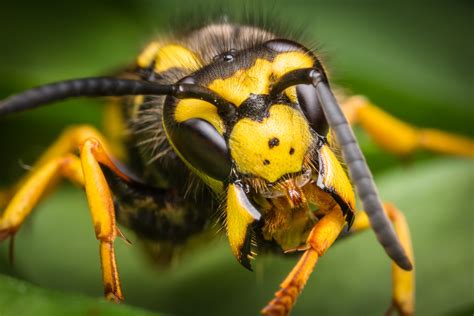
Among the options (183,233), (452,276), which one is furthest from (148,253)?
(452,276)

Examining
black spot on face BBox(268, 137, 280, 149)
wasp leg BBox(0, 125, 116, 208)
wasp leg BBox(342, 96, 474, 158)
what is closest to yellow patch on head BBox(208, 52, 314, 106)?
black spot on face BBox(268, 137, 280, 149)

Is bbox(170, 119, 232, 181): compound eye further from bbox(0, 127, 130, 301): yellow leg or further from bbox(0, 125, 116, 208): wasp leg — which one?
bbox(0, 125, 116, 208): wasp leg

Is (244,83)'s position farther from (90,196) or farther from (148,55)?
(148,55)

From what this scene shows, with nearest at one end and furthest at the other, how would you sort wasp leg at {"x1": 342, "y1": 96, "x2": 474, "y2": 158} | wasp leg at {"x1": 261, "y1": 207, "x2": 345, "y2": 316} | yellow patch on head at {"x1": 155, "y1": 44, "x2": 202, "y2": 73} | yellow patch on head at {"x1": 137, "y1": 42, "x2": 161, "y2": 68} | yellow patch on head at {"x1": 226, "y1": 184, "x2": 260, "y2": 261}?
1. wasp leg at {"x1": 261, "y1": 207, "x2": 345, "y2": 316}
2. yellow patch on head at {"x1": 226, "y1": 184, "x2": 260, "y2": 261}
3. yellow patch on head at {"x1": 155, "y1": 44, "x2": 202, "y2": 73}
4. yellow patch on head at {"x1": 137, "y1": 42, "x2": 161, "y2": 68}
5. wasp leg at {"x1": 342, "y1": 96, "x2": 474, "y2": 158}

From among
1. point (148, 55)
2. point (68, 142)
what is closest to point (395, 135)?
point (148, 55)

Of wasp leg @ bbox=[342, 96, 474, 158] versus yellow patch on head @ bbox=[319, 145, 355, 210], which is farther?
wasp leg @ bbox=[342, 96, 474, 158]

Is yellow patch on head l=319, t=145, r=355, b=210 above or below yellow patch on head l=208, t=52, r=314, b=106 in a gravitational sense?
below

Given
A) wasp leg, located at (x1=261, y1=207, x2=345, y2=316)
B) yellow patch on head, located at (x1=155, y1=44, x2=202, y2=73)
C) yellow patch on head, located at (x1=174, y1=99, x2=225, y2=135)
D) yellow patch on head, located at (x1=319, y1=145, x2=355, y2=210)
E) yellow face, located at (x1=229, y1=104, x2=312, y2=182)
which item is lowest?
wasp leg, located at (x1=261, y1=207, x2=345, y2=316)
